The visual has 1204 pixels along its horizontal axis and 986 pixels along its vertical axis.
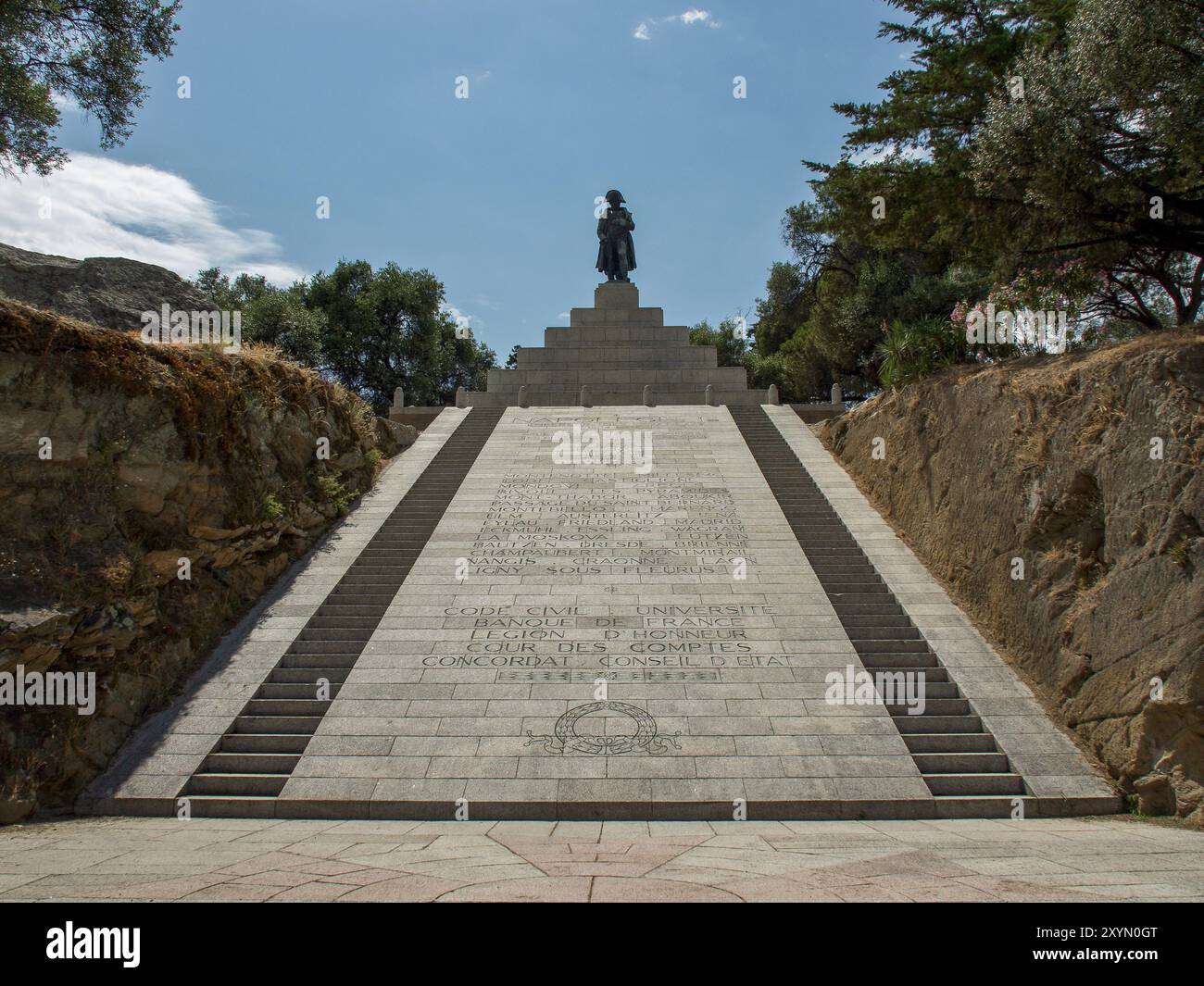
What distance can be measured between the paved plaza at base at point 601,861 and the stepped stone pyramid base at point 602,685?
481 mm

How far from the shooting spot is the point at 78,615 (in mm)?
9391

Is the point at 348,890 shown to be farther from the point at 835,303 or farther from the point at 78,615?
the point at 835,303

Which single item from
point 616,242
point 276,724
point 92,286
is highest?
point 616,242

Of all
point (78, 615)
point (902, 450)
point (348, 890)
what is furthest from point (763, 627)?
point (78, 615)

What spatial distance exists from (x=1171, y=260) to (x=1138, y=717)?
1703 cm

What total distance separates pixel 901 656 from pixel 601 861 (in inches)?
263

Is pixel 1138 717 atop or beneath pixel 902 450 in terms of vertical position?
beneath

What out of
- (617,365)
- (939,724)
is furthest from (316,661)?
(617,365)

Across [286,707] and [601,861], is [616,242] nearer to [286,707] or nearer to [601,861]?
[286,707]

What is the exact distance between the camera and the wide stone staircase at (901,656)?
29.5 ft

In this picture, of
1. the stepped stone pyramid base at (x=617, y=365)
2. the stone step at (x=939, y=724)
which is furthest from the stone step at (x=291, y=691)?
the stepped stone pyramid base at (x=617, y=365)

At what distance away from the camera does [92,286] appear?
13211 millimetres

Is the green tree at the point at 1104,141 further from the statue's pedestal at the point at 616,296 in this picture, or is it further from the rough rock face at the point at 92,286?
the statue's pedestal at the point at 616,296

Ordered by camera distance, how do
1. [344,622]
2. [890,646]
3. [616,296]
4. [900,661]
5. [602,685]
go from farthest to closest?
[616,296], [344,622], [890,646], [900,661], [602,685]
